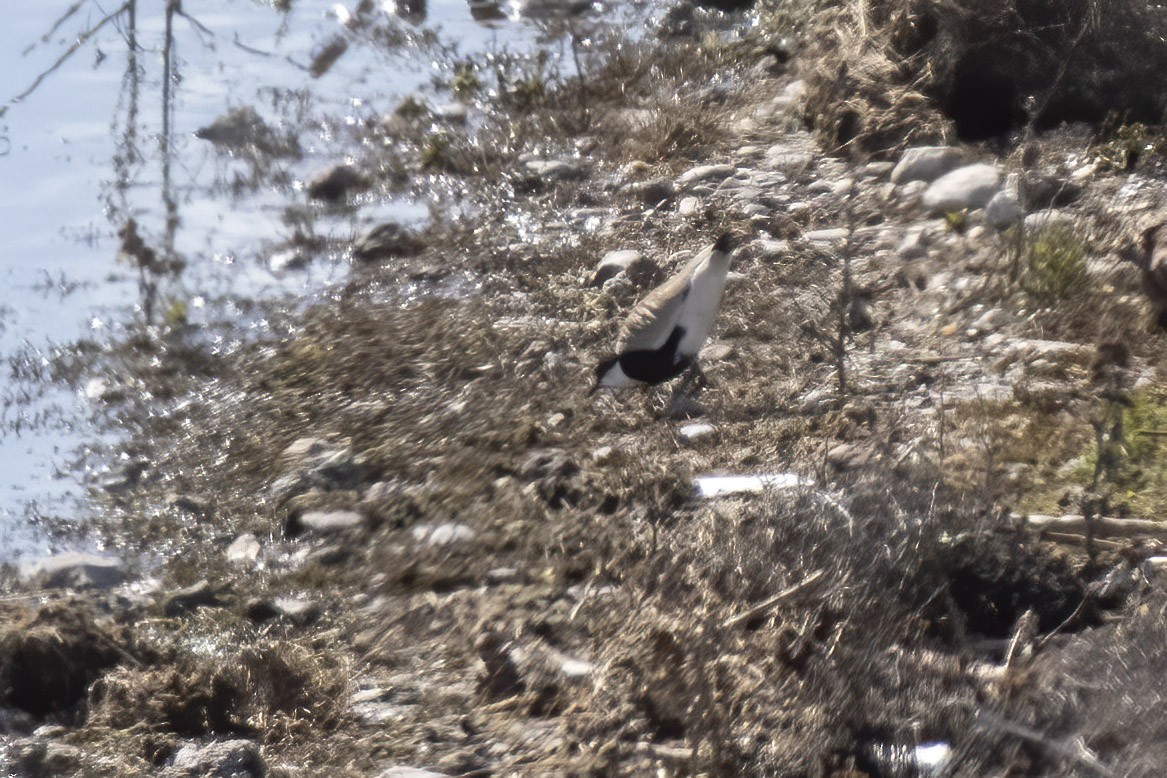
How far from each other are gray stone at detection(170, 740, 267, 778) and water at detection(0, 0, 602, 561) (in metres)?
1.50

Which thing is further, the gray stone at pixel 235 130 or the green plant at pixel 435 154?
the gray stone at pixel 235 130

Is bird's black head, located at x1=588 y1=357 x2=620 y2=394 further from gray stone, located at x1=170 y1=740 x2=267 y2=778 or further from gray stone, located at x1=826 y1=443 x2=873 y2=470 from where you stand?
gray stone, located at x1=170 y1=740 x2=267 y2=778

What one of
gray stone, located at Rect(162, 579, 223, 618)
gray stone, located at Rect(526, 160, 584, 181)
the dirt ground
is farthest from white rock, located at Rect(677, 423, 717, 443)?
gray stone, located at Rect(526, 160, 584, 181)

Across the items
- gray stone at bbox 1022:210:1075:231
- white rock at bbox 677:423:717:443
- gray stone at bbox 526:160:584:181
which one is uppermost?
gray stone at bbox 526:160:584:181

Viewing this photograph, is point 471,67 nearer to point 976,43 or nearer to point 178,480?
point 976,43

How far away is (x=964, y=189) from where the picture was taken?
14.5 ft

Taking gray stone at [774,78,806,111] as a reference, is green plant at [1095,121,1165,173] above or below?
below

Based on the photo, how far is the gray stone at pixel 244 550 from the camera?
11.7 ft

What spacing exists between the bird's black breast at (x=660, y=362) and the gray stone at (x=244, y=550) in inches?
49.1

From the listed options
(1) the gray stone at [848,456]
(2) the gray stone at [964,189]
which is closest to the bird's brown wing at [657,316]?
(1) the gray stone at [848,456]

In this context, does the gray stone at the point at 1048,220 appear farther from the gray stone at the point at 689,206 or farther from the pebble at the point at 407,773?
the pebble at the point at 407,773

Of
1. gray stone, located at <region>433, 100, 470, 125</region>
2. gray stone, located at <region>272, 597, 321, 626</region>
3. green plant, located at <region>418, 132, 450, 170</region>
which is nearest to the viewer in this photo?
gray stone, located at <region>272, 597, 321, 626</region>

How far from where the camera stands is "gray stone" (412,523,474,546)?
3.36 metres

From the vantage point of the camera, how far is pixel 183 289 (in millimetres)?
5125
